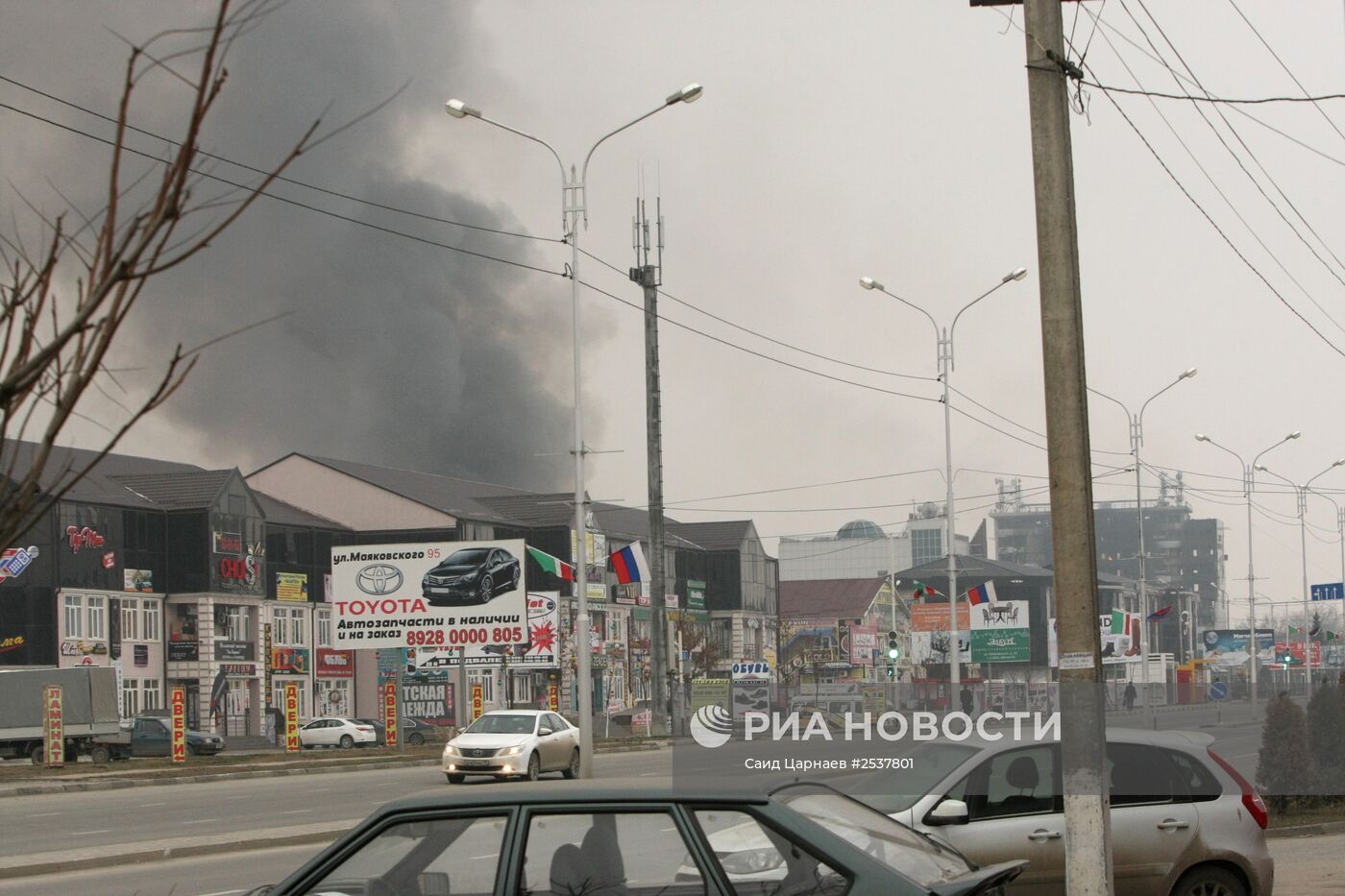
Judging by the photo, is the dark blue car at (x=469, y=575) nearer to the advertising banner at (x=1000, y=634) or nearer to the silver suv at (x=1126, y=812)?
the advertising banner at (x=1000, y=634)

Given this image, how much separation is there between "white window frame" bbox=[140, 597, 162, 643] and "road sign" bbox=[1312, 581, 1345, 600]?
5198 centimetres

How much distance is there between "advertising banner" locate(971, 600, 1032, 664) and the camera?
73500 mm

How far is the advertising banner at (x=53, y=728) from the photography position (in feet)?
146

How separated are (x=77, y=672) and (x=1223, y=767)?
43.5 meters

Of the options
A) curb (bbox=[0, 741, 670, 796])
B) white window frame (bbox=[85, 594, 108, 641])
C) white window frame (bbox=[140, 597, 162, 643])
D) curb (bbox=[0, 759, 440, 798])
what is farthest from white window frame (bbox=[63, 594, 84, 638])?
curb (bbox=[0, 759, 440, 798])

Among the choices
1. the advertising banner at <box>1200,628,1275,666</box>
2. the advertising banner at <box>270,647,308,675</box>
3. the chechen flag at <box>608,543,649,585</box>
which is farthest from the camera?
the advertising banner at <box>1200,628,1275,666</box>

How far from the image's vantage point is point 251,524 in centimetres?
8181

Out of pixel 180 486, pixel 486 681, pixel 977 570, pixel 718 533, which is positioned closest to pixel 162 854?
pixel 180 486

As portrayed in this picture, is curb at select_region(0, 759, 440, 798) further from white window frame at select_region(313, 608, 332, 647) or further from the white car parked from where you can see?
white window frame at select_region(313, 608, 332, 647)

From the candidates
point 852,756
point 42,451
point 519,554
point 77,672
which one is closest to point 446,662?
point 519,554

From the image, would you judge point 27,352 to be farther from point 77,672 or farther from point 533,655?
point 533,655

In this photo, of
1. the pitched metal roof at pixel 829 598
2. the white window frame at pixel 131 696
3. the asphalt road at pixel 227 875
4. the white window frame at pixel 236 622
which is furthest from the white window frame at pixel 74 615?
the pitched metal roof at pixel 829 598

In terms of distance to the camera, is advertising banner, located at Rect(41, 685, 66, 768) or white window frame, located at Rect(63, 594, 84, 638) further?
white window frame, located at Rect(63, 594, 84, 638)

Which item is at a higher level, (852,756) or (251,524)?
(251,524)
